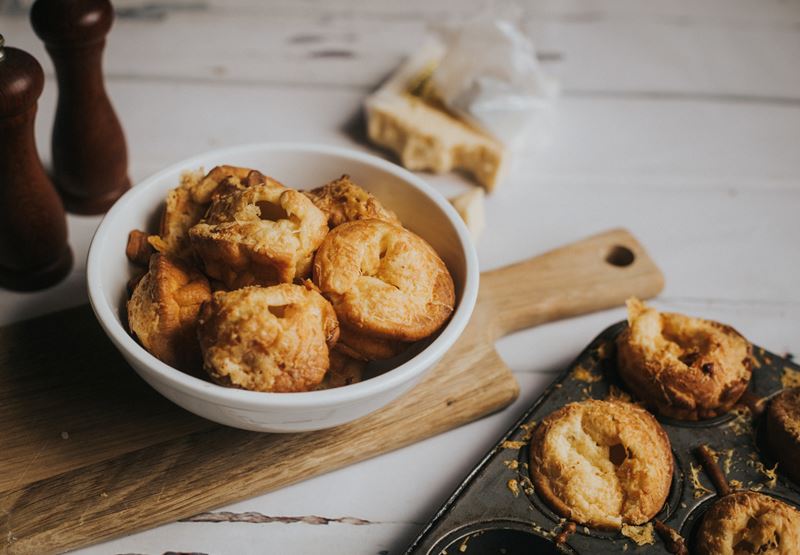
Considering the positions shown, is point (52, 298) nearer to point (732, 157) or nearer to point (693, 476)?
point (693, 476)

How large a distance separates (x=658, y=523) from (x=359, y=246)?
78cm

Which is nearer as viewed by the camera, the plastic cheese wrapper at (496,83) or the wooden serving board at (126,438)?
the wooden serving board at (126,438)

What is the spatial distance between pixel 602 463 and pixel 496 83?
1.39 m

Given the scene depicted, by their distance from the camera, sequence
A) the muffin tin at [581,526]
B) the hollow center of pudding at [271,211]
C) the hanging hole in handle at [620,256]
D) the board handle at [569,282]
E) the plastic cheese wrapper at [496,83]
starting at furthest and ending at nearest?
the plastic cheese wrapper at [496,83] → the hanging hole in handle at [620,256] → the board handle at [569,282] → the hollow center of pudding at [271,211] → the muffin tin at [581,526]

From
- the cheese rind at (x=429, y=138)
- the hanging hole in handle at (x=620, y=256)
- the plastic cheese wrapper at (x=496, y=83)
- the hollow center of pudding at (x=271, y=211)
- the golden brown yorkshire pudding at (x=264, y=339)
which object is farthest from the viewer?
the plastic cheese wrapper at (x=496, y=83)

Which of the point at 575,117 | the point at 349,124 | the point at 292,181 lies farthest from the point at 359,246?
the point at 575,117

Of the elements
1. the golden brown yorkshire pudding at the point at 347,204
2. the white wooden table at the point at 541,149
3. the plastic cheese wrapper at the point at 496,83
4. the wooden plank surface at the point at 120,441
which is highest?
the golden brown yorkshire pudding at the point at 347,204

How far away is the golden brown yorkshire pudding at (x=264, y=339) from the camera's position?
1.42m

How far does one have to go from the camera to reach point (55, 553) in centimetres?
157

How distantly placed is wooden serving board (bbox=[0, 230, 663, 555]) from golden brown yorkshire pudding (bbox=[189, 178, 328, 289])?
0.36m

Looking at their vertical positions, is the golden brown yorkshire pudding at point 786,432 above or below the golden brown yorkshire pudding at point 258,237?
below

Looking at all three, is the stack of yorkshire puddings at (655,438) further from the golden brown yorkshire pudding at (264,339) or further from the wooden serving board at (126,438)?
the golden brown yorkshire pudding at (264,339)

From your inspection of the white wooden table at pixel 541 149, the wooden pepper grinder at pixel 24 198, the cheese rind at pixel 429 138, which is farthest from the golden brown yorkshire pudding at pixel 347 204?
the cheese rind at pixel 429 138

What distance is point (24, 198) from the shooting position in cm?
190
